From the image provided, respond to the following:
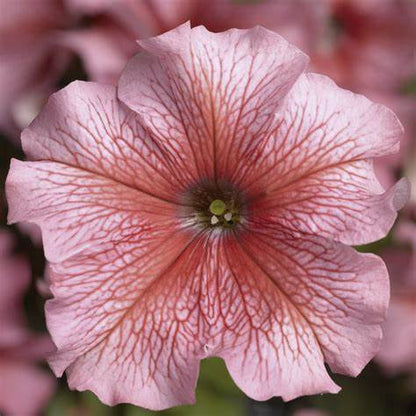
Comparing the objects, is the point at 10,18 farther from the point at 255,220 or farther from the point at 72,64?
the point at 255,220

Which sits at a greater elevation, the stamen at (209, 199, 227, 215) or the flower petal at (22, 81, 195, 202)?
the flower petal at (22, 81, 195, 202)

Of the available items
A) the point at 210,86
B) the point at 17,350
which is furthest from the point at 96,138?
the point at 17,350

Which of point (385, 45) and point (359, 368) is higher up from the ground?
point (385, 45)

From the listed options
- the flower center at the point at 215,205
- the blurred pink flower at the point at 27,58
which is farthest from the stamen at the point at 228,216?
the blurred pink flower at the point at 27,58

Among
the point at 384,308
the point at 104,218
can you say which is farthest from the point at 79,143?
the point at 384,308

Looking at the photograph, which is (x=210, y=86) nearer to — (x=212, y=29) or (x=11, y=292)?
(x=212, y=29)

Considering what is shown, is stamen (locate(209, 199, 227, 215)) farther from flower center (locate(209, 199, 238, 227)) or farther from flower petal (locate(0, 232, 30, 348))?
flower petal (locate(0, 232, 30, 348))

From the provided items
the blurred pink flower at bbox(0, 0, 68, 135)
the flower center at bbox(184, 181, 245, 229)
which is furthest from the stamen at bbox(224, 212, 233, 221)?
the blurred pink flower at bbox(0, 0, 68, 135)
